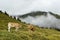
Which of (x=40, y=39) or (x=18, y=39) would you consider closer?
(x=18, y=39)

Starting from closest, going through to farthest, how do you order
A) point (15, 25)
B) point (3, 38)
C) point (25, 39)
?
point (3, 38)
point (25, 39)
point (15, 25)

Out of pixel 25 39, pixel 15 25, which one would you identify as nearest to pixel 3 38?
pixel 25 39

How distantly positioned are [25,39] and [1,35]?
4.55m

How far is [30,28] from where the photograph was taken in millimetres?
58969

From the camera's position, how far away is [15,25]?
186 feet

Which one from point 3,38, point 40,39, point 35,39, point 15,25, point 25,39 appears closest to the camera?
point 3,38

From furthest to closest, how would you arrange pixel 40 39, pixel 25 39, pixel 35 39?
pixel 40 39 → pixel 35 39 → pixel 25 39

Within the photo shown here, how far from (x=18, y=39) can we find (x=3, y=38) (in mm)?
2868

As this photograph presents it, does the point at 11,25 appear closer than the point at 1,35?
No

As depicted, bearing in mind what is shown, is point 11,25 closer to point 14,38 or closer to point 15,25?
point 15,25

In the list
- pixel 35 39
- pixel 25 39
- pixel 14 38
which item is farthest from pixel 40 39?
pixel 14 38

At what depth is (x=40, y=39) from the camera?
45406 mm

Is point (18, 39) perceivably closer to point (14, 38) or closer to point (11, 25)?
point (14, 38)

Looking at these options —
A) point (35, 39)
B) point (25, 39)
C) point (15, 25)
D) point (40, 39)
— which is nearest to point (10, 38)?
point (25, 39)
